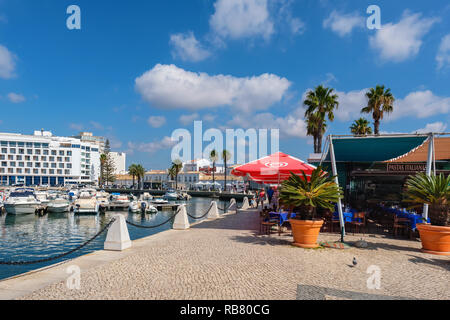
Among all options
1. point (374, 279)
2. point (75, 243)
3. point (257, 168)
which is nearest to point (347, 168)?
point (257, 168)

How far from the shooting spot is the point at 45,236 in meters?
20.0

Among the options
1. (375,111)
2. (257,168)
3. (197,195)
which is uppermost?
(375,111)

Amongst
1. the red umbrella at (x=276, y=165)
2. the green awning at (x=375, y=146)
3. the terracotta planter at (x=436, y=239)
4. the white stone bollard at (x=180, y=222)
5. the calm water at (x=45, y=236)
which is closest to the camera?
the terracotta planter at (x=436, y=239)

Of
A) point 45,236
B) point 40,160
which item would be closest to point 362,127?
point 45,236

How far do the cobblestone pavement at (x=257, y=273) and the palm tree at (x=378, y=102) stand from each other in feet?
71.0

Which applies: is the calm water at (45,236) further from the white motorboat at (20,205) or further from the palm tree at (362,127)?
the palm tree at (362,127)

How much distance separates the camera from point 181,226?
12.9 meters

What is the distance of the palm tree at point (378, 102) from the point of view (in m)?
27.5

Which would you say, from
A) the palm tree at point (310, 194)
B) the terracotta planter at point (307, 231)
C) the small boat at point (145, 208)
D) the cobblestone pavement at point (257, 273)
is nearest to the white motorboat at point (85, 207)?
the small boat at point (145, 208)

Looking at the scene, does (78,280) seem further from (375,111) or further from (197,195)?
(197,195)

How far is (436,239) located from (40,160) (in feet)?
372

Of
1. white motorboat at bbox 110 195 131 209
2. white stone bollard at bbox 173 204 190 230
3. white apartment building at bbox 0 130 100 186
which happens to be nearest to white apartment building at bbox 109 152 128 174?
white apartment building at bbox 0 130 100 186
